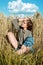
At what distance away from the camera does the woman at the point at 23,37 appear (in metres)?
3.20

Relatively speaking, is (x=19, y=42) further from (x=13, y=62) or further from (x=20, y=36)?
(x=13, y=62)

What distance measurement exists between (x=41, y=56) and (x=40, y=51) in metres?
0.06

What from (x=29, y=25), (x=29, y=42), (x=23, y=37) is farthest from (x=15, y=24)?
(x=29, y=42)

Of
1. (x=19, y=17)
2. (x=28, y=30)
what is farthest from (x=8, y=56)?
(x=19, y=17)

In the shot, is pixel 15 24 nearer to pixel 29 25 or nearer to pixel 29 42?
pixel 29 25

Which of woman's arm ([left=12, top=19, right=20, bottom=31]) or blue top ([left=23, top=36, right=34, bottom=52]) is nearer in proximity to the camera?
blue top ([left=23, top=36, right=34, bottom=52])

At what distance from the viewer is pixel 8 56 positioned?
103 inches

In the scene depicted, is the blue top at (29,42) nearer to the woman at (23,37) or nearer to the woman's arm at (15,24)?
the woman at (23,37)

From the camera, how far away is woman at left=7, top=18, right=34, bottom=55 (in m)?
3.20

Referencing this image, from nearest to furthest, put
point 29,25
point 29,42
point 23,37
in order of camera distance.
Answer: point 29,42 < point 23,37 < point 29,25

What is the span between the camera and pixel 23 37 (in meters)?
3.46

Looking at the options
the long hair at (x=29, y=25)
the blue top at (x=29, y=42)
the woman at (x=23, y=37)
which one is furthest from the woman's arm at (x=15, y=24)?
the blue top at (x=29, y=42)

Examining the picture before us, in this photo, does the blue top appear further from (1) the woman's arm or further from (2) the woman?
(1) the woman's arm

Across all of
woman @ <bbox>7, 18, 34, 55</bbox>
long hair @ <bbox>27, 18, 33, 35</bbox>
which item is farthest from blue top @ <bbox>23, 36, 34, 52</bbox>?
long hair @ <bbox>27, 18, 33, 35</bbox>
